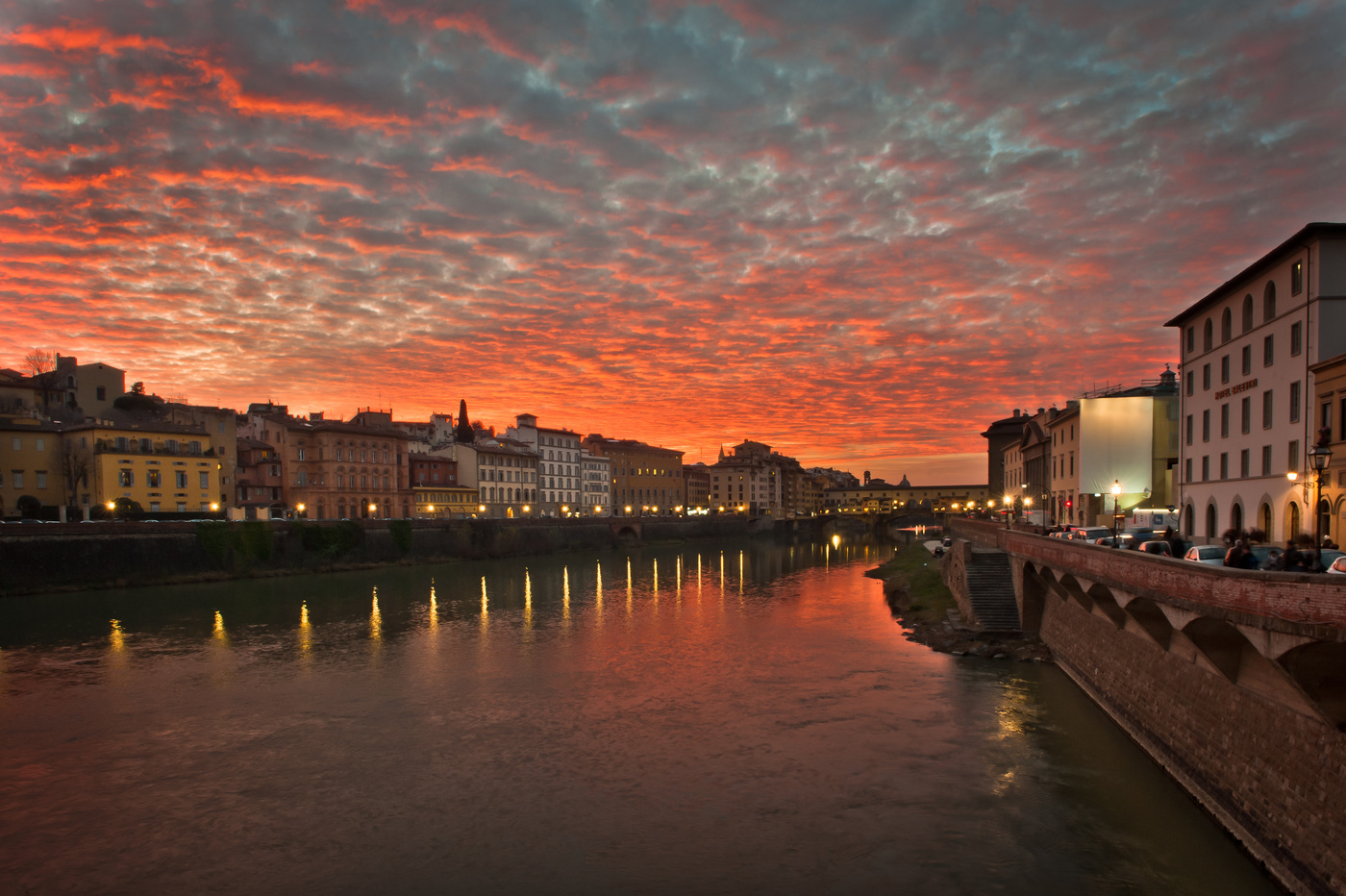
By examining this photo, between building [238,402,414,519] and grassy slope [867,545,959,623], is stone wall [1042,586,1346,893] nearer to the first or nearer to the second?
grassy slope [867,545,959,623]

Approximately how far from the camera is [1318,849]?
37.9 ft

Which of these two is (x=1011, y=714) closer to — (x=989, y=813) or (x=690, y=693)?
(x=989, y=813)

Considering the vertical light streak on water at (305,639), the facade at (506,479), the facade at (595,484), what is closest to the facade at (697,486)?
the facade at (595,484)

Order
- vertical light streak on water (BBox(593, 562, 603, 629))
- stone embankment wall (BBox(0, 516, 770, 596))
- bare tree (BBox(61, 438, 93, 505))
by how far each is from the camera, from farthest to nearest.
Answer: bare tree (BBox(61, 438, 93, 505)) → stone embankment wall (BBox(0, 516, 770, 596)) → vertical light streak on water (BBox(593, 562, 603, 629))

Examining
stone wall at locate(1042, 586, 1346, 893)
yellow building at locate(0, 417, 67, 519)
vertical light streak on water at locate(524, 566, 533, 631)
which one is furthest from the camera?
yellow building at locate(0, 417, 67, 519)

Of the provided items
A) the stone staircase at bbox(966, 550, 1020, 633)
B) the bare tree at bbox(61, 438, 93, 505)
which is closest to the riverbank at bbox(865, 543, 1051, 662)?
the stone staircase at bbox(966, 550, 1020, 633)

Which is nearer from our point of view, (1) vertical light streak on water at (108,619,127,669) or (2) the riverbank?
(2) the riverbank

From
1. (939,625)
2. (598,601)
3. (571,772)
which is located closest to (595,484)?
(598,601)

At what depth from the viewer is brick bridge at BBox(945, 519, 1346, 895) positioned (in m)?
11.2

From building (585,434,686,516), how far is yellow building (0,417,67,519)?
3183 inches

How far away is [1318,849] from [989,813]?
5884mm

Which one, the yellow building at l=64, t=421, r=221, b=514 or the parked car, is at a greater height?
the yellow building at l=64, t=421, r=221, b=514

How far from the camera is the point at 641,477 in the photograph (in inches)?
5748

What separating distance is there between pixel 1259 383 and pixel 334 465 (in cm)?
7929
